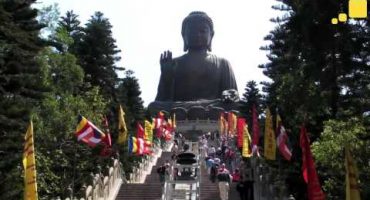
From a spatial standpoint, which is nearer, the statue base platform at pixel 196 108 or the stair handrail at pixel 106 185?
the stair handrail at pixel 106 185

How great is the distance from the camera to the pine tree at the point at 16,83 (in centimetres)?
1747

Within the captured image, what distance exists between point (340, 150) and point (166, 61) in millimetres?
48328

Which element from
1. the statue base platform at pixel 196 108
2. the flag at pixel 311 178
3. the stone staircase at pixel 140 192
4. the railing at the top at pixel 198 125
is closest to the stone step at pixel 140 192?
the stone staircase at pixel 140 192

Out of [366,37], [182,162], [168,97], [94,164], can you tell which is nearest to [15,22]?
[94,164]

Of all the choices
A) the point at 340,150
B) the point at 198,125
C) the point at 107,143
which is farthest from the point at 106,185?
the point at 198,125

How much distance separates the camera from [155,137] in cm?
4122

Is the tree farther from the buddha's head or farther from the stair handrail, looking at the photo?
the buddha's head

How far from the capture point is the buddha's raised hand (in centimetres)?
6278

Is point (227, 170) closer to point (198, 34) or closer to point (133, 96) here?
point (133, 96)

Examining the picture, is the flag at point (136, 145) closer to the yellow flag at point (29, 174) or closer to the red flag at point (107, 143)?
the red flag at point (107, 143)

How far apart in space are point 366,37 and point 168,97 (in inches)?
1964

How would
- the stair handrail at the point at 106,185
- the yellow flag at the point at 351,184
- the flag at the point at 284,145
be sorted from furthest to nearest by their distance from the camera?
the stair handrail at the point at 106,185 < the flag at the point at 284,145 < the yellow flag at the point at 351,184

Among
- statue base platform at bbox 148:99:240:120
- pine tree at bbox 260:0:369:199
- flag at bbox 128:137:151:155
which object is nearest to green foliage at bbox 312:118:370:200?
pine tree at bbox 260:0:369:199

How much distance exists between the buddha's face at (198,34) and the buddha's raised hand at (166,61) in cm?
385
